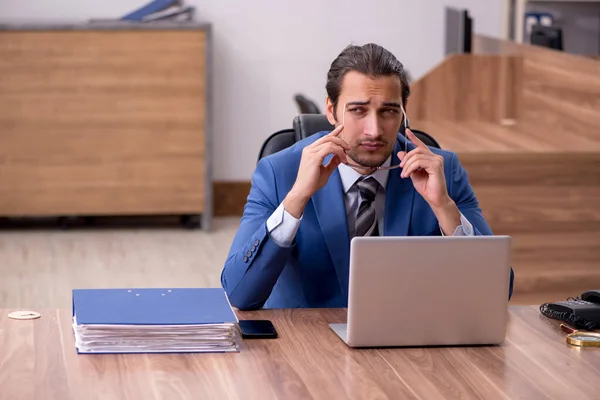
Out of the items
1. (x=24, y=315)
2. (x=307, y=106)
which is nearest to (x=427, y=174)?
(x=24, y=315)

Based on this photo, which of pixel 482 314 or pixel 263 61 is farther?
pixel 263 61

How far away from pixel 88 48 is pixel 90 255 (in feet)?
3.61

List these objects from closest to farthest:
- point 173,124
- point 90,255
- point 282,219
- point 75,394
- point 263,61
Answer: point 75,394 → point 282,219 → point 90,255 → point 173,124 → point 263,61

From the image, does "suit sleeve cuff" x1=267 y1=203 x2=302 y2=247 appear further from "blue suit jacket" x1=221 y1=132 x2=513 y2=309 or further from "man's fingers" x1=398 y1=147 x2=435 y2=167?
"man's fingers" x1=398 y1=147 x2=435 y2=167

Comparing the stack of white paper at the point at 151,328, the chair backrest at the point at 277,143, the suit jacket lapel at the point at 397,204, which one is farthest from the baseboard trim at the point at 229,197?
the stack of white paper at the point at 151,328

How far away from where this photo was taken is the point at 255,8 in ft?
19.1

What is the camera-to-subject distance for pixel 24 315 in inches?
76.7

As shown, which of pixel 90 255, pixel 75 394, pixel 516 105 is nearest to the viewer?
pixel 75 394

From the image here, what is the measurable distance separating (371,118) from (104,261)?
3.05 metres

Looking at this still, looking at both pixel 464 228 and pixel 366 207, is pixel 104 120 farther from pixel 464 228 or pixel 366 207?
pixel 464 228

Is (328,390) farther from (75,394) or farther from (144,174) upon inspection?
(144,174)

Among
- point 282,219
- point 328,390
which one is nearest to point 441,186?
point 282,219

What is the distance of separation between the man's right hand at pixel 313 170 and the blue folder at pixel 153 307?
24 cm

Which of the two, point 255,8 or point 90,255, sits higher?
point 255,8
